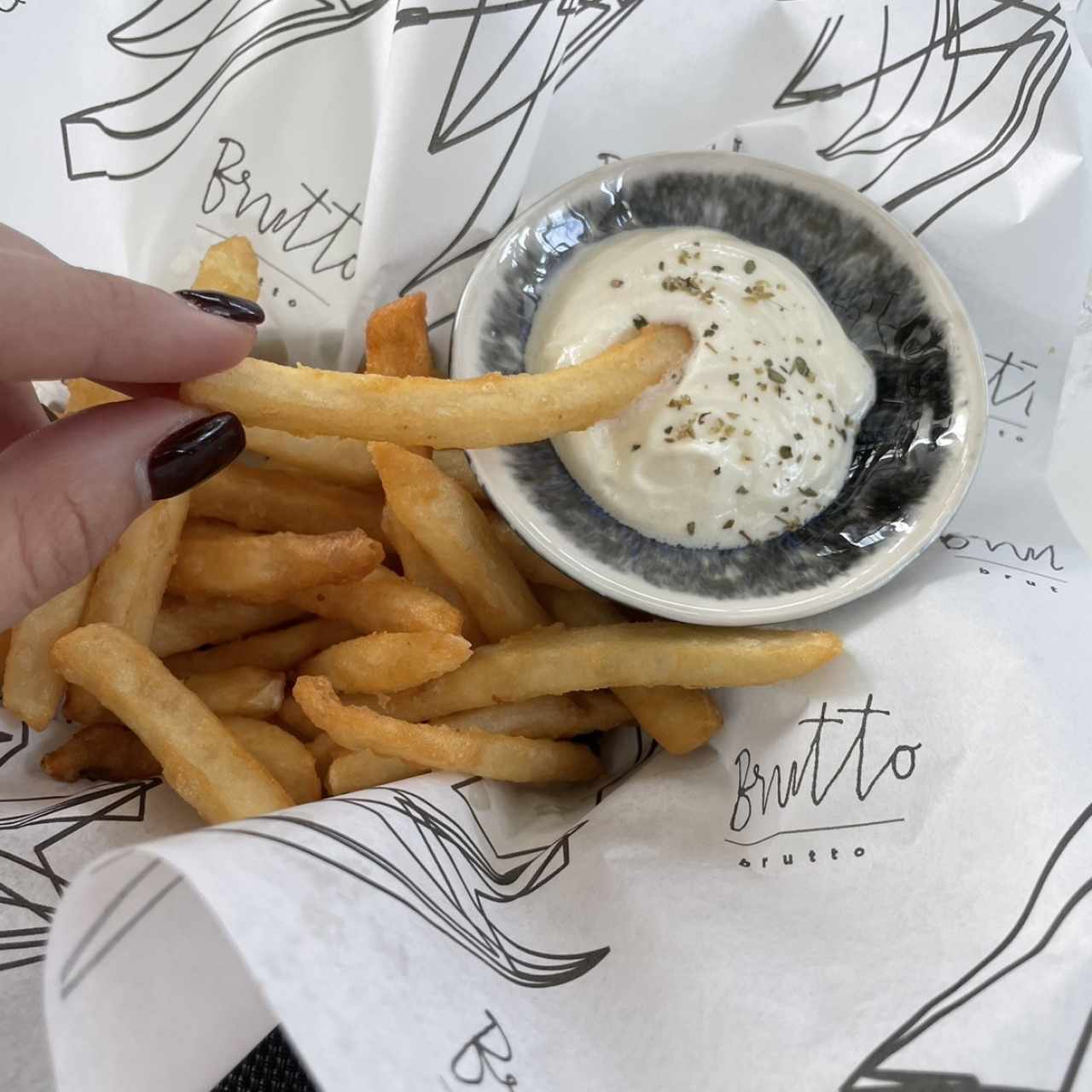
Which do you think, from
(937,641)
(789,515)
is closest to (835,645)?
(937,641)

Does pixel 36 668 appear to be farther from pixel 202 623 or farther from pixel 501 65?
pixel 501 65

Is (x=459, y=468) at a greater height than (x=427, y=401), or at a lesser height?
lesser

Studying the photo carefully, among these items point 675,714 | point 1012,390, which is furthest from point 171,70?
point 1012,390

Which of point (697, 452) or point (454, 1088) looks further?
point (697, 452)

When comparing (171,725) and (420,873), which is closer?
(420,873)

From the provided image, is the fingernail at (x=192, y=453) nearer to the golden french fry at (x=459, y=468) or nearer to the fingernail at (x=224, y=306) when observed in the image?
the fingernail at (x=224, y=306)

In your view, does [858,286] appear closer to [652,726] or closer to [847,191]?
[847,191]

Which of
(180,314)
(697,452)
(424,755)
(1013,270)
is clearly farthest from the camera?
(1013,270)
